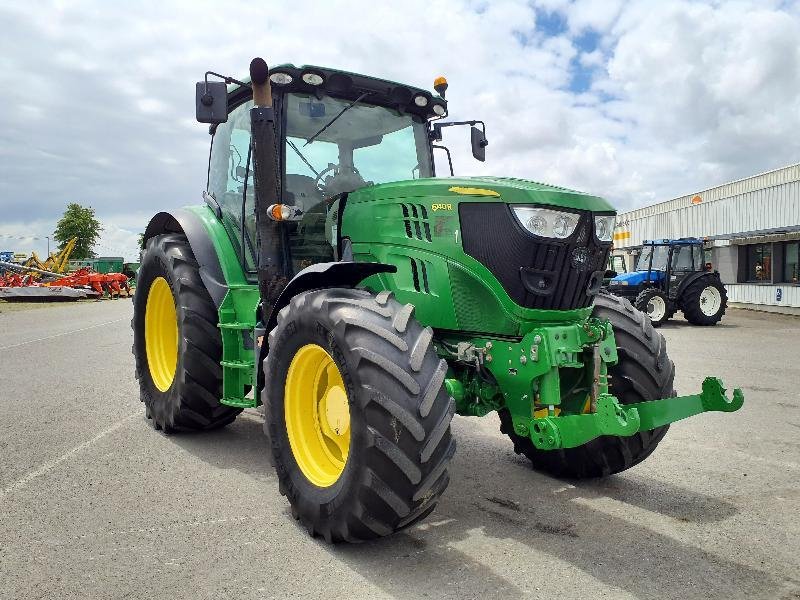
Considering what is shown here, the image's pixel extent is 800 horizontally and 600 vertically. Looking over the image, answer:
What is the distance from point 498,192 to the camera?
3.44 meters

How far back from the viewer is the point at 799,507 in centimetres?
379

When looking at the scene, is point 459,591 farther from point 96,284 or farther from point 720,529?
point 96,284

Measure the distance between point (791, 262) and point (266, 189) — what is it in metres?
23.0

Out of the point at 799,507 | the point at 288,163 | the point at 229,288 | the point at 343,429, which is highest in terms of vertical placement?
the point at 288,163

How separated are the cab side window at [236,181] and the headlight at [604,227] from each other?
2.42 meters

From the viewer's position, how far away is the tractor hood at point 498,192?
3.41 metres

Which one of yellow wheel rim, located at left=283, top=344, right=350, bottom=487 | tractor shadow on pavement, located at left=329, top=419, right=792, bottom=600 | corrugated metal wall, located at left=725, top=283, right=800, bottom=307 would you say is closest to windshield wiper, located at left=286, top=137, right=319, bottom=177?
yellow wheel rim, located at left=283, top=344, right=350, bottom=487

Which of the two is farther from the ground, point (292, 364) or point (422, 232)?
point (422, 232)

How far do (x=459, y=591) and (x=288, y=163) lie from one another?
284 centimetres

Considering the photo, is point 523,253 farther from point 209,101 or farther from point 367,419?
point 209,101

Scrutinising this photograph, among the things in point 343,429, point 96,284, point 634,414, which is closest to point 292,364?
point 343,429

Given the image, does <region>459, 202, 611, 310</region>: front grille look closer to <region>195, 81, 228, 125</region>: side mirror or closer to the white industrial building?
<region>195, 81, 228, 125</region>: side mirror

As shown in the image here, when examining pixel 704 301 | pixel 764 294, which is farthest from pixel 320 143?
pixel 764 294

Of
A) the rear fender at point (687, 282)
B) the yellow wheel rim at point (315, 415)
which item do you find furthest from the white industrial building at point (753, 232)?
the yellow wheel rim at point (315, 415)
